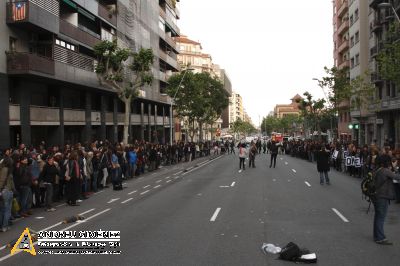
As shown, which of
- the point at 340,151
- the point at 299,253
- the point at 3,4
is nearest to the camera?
the point at 299,253

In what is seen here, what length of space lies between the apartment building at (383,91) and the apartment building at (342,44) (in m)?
13.3

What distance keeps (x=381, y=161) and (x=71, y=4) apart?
26.9 metres

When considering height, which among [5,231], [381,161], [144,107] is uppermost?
[144,107]

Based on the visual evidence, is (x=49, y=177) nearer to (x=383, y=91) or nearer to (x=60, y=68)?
(x=60, y=68)

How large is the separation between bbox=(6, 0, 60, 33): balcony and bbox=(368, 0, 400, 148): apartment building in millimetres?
27475

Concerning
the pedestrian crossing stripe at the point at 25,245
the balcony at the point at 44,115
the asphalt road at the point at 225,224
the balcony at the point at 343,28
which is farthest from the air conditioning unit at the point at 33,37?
the balcony at the point at 343,28

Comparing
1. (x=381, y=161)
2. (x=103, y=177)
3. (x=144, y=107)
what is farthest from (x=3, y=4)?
(x=144, y=107)

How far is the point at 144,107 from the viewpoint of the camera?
5462 cm

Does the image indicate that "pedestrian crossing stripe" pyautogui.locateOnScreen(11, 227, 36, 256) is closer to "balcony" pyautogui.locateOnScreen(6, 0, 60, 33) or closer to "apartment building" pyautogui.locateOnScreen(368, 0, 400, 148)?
"balcony" pyautogui.locateOnScreen(6, 0, 60, 33)

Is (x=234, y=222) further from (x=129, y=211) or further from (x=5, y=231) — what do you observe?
(x=5, y=231)

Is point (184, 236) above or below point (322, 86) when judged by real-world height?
below

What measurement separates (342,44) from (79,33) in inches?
1789

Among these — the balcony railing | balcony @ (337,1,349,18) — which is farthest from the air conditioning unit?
Result: balcony @ (337,1,349,18)

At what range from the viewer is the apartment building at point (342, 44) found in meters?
65.9
